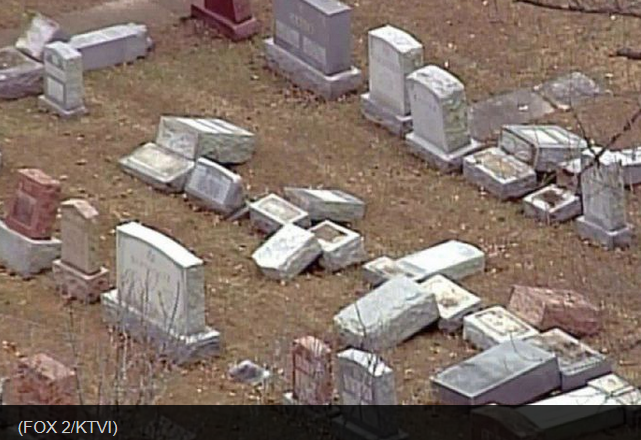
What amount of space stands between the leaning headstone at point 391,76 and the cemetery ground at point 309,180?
13cm

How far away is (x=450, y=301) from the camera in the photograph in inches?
609

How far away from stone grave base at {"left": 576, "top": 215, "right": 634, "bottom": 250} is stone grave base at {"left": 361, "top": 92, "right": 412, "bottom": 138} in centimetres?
217

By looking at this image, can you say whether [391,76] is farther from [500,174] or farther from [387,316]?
[387,316]

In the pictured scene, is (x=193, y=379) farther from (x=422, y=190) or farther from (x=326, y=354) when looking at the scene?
(x=422, y=190)

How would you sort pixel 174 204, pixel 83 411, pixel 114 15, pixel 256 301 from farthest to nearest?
pixel 114 15 → pixel 174 204 → pixel 256 301 → pixel 83 411

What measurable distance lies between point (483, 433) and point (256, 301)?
2.38 m

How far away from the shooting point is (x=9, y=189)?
1738cm

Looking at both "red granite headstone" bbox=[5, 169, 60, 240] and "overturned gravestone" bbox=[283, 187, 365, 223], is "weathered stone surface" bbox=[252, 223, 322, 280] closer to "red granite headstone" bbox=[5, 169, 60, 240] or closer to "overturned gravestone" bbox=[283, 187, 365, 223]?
"overturned gravestone" bbox=[283, 187, 365, 223]

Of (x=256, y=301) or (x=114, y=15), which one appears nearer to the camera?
(x=256, y=301)

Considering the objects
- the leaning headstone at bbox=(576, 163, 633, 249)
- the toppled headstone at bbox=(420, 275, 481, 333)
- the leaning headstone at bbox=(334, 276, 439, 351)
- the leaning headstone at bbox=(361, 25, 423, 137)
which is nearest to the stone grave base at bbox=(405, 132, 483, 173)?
the leaning headstone at bbox=(361, 25, 423, 137)

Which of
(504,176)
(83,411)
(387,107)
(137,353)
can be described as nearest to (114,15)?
Answer: (387,107)

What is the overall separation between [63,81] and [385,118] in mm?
2520

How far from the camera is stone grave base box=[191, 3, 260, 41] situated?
2025 centimetres

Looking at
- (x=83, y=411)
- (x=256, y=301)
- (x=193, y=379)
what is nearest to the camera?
(x=83, y=411)
